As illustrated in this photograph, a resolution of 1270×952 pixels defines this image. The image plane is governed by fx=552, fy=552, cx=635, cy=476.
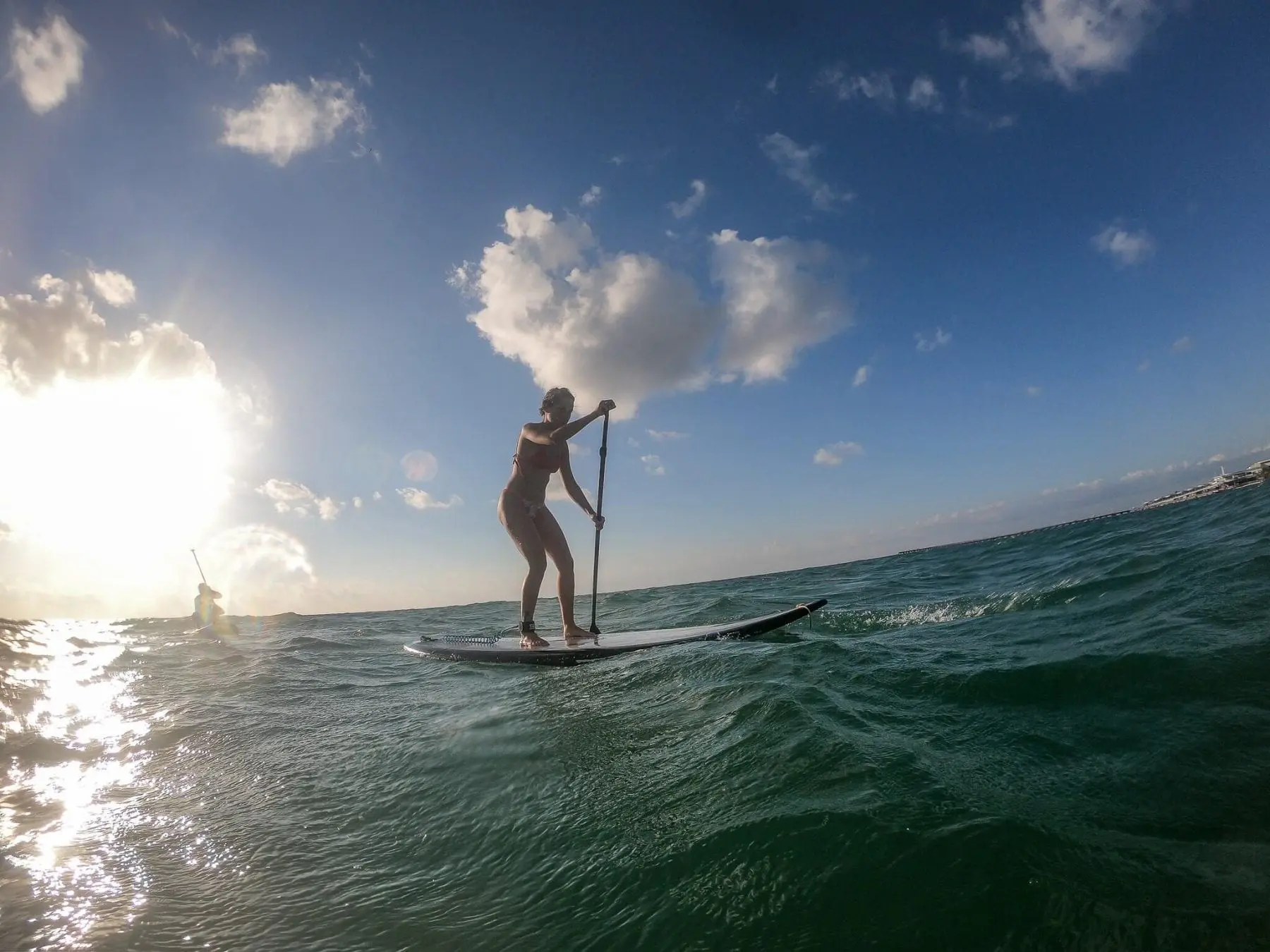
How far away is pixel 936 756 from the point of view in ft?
8.43

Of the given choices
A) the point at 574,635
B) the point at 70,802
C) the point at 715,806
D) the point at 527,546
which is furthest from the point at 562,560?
the point at 715,806

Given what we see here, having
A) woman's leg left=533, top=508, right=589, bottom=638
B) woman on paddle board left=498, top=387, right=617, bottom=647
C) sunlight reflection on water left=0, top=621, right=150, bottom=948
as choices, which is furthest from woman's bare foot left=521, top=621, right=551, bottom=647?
sunlight reflection on water left=0, top=621, right=150, bottom=948

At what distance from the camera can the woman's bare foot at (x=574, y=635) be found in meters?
7.45

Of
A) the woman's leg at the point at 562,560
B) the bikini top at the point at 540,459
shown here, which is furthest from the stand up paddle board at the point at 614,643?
the bikini top at the point at 540,459

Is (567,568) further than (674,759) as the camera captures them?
Yes

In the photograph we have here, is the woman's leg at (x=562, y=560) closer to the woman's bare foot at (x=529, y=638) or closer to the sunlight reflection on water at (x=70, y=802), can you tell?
the woman's bare foot at (x=529, y=638)

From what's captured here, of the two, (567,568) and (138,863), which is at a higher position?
(567,568)

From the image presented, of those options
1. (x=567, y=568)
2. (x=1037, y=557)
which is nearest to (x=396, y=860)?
A: (x=567, y=568)

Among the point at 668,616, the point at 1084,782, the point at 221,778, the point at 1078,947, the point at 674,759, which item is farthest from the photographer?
the point at 668,616

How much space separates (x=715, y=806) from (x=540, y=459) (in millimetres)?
5840

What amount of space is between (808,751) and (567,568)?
16.8 ft

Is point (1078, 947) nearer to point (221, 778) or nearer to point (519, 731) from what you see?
point (519, 731)

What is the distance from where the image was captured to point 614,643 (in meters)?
6.95

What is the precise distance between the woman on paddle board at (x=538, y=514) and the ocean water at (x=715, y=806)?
7.23ft
